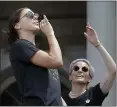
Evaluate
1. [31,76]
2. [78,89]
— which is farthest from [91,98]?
[31,76]

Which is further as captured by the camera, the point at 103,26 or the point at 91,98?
the point at 103,26

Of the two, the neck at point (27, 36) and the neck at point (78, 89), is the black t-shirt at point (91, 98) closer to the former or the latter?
the neck at point (78, 89)

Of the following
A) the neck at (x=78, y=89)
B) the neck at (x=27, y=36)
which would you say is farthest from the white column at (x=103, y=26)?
the neck at (x=27, y=36)

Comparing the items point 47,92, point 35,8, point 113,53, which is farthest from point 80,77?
point 35,8

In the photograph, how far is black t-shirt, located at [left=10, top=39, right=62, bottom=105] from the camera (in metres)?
2.61

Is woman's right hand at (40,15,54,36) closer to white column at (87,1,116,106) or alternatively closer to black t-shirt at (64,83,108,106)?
black t-shirt at (64,83,108,106)

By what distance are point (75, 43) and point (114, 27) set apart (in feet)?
3.61

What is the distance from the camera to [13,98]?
223 inches

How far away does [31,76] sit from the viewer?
2.62m

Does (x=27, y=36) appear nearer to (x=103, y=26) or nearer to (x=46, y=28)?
(x=46, y=28)

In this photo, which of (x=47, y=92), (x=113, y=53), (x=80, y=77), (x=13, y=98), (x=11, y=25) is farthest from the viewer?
(x=13, y=98)

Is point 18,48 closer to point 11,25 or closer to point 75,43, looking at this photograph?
point 11,25

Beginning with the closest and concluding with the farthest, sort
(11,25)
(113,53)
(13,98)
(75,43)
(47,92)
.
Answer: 1. (47,92)
2. (11,25)
3. (113,53)
4. (13,98)
5. (75,43)

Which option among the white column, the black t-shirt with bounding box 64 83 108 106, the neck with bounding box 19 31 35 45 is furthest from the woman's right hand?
the white column
